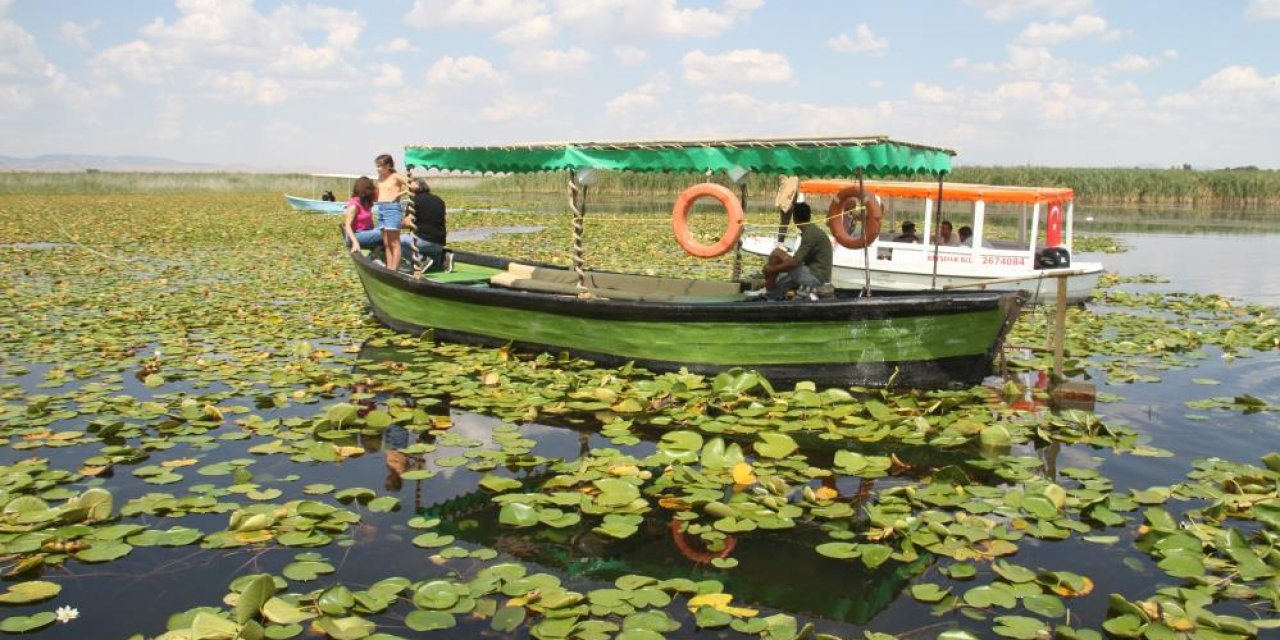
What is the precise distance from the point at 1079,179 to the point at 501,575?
48.6m

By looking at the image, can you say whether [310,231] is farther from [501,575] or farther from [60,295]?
[501,575]

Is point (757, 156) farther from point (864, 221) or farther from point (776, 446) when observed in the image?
point (776, 446)

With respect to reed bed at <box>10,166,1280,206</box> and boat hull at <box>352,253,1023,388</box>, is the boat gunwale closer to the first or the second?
boat hull at <box>352,253,1023,388</box>

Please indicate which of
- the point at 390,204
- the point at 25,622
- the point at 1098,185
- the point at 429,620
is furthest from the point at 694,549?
the point at 1098,185

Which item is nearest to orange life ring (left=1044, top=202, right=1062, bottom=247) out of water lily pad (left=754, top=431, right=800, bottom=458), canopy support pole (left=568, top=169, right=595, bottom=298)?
canopy support pole (left=568, top=169, right=595, bottom=298)

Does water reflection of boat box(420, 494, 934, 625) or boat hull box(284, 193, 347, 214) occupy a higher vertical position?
boat hull box(284, 193, 347, 214)

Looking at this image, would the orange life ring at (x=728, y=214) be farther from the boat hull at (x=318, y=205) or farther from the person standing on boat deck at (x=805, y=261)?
the boat hull at (x=318, y=205)

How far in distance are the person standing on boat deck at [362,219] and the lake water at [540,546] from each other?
3.80 meters

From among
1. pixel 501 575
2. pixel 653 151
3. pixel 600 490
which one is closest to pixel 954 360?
pixel 653 151

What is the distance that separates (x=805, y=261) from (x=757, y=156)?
1.28m

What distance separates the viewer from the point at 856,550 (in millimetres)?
4602

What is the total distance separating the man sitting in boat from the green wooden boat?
501 cm

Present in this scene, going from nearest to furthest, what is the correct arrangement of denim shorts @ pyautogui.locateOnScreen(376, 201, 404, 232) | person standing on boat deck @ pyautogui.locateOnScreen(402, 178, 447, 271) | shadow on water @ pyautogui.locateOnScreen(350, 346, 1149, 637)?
shadow on water @ pyautogui.locateOnScreen(350, 346, 1149, 637), denim shorts @ pyautogui.locateOnScreen(376, 201, 404, 232), person standing on boat deck @ pyautogui.locateOnScreen(402, 178, 447, 271)

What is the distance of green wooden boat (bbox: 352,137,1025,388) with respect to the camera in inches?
294
